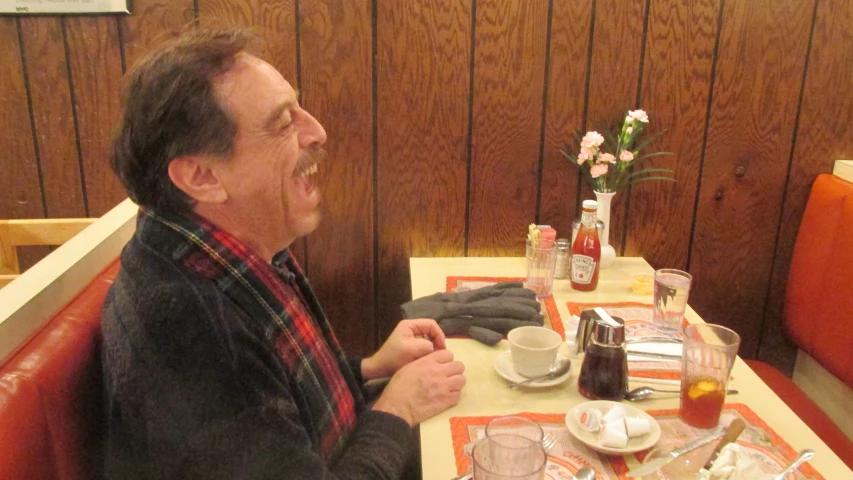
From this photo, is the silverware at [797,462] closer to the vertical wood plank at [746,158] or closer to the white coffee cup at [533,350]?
the white coffee cup at [533,350]

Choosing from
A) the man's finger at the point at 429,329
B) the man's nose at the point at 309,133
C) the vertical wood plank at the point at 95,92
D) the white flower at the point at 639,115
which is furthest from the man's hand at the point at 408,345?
the vertical wood plank at the point at 95,92

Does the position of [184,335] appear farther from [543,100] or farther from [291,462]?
[543,100]

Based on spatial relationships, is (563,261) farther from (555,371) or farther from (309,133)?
(309,133)

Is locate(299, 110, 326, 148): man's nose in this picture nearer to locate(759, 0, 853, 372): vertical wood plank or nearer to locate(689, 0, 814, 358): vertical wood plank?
locate(689, 0, 814, 358): vertical wood plank

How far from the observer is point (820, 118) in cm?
195

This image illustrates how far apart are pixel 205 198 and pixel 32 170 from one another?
1217 millimetres

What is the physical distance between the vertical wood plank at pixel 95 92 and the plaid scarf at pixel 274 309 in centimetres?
99

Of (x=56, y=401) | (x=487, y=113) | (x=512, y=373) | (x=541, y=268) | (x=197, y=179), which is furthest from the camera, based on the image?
(x=487, y=113)

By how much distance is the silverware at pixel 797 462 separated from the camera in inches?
36.0

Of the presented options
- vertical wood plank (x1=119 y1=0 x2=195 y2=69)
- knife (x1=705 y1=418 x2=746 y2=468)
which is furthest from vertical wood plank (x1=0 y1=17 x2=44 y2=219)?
knife (x1=705 y1=418 x2=746 y2=468)

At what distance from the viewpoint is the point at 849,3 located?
6.09ft

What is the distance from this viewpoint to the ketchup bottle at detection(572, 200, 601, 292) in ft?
5.43

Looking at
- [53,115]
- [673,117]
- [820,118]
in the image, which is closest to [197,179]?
[53,115]

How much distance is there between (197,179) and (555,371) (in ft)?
2.36
